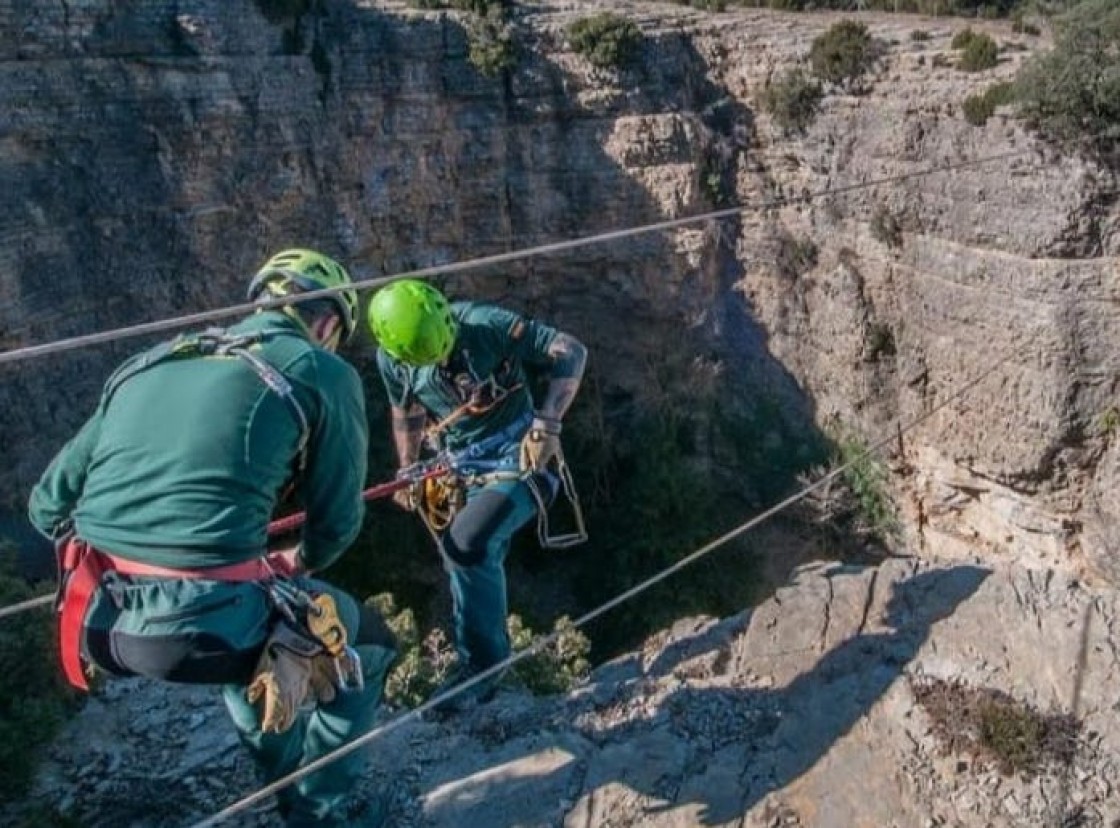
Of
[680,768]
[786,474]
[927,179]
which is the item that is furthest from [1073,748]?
[786,474]

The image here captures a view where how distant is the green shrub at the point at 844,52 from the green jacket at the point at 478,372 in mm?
9510

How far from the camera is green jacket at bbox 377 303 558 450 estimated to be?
16.0ft

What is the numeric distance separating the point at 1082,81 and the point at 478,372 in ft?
28.9

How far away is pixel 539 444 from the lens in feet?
15.8

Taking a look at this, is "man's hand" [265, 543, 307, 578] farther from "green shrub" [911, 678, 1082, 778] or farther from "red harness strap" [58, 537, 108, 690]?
"green shrub" [911, 678, 1082, 778]

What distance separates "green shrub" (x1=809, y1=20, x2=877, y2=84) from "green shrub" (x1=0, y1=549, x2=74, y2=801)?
10.9m

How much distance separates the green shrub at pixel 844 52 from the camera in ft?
42.2

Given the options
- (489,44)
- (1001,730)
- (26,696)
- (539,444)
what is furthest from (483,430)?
(489,44)

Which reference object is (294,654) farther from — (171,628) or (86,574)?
(86,574)

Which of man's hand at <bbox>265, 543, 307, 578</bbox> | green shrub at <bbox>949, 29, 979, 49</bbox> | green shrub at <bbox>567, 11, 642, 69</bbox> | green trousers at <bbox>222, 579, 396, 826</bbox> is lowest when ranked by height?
green trousers at <bbox>222, 579, 396, 826</bbox>

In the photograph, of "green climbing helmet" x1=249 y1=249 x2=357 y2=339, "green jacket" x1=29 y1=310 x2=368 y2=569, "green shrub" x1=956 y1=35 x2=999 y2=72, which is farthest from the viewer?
"green shrub" x1=956 y1=35 x2=999 y2=72

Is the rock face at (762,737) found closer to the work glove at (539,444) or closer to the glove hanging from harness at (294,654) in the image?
the work glove at (539,444)

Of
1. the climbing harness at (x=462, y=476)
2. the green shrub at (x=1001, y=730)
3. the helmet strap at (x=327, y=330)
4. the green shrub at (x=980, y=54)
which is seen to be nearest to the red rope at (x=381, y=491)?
the climbing harness at (x=462, y=476)

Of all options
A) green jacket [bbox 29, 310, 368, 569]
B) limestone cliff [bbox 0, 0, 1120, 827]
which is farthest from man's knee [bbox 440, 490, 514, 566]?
limestone cliff [bbox 0, 0, 1120, 827]
